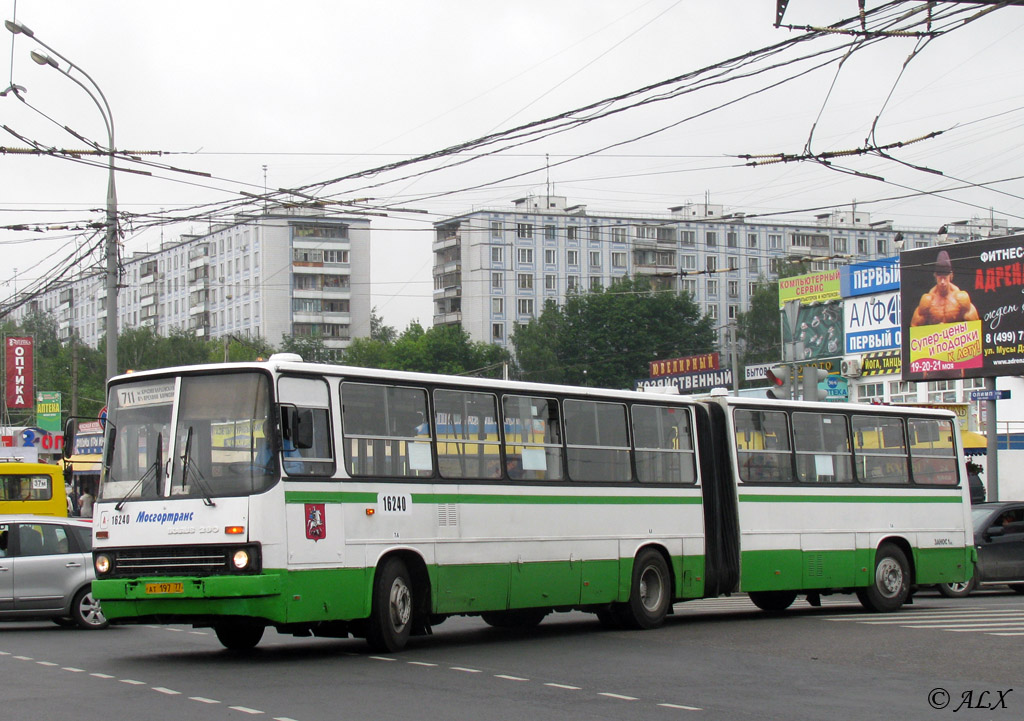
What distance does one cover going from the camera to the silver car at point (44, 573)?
17.6 meters

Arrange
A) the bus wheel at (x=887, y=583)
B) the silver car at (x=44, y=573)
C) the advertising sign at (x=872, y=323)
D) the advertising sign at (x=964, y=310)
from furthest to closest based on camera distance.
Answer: the advertising sign at (x=872, y=323), the advertising sign at (x=964, y=310), the bus wheel at (x=887, y=583), the silver car at (x=44, y=573)

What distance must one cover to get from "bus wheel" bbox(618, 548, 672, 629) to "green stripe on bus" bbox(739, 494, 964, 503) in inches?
67.1

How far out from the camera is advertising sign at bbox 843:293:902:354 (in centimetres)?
6619

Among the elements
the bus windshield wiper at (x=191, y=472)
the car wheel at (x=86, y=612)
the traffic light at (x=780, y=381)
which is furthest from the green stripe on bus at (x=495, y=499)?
the traffic light at (x=780, y=381)

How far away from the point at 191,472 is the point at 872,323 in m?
58.1

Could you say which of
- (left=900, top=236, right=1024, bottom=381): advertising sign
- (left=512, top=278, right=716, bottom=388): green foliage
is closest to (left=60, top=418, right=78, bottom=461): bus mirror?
(left=900, top=236, right=1024, bottom=381): advertising sign

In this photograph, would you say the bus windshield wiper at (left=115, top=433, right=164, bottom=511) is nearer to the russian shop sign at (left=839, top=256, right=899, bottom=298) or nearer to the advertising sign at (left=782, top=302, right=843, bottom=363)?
the russian shop sign at (left=839, top=256, right=899, bottom=298)

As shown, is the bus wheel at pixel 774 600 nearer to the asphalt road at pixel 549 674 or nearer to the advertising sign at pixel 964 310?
the asphalt road at pixel 549 674

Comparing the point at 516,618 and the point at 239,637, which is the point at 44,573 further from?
the point at 516,618

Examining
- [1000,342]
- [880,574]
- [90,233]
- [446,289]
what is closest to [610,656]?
[880,574]

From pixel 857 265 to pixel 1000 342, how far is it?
32208 millimetres

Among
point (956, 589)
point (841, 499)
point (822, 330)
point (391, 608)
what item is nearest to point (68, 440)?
point (391, 608)

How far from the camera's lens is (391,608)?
1377 cm

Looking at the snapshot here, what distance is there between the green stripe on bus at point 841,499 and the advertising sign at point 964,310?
14.6 meters
